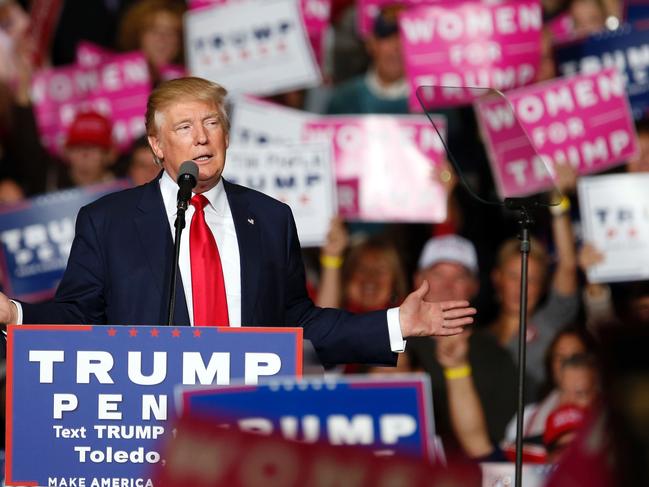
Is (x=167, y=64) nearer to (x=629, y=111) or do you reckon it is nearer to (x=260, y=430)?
(x=629, y=111)

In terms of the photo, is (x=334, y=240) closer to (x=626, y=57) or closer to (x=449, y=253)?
(x=449, y=253)

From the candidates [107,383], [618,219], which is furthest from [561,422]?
[107,383]

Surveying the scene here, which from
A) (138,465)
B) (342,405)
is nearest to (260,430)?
(342,405)

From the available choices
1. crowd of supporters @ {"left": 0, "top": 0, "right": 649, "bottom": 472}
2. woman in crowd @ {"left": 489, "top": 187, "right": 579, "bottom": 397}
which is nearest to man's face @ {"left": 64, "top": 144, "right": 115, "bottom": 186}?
crowd of supporters @ {"left": 0, "top": 0, "right": 649, "bottom": 472}

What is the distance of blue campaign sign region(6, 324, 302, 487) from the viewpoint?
3133mm

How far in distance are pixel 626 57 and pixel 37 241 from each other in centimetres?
282

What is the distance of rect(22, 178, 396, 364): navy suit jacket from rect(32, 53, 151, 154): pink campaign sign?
12.6ft

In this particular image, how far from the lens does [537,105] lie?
6633mm

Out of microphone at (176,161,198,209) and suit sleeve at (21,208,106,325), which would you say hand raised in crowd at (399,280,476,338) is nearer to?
microphone at (176,161,198,209)

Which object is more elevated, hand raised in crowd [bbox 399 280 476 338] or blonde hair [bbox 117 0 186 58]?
blonde hair [bbox 117 0 186 58]

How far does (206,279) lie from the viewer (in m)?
3.51

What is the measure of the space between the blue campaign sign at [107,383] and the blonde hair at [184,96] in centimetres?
69

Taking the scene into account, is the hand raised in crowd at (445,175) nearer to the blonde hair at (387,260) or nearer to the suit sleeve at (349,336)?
the blonde hair at (387,260)

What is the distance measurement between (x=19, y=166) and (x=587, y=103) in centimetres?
275
